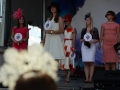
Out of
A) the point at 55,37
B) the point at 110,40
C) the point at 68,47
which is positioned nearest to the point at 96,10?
the point at 68,47

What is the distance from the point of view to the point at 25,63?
0.91 metres

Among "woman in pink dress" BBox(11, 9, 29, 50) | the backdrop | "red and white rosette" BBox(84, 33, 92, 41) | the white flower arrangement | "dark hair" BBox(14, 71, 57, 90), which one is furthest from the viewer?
the backdrop

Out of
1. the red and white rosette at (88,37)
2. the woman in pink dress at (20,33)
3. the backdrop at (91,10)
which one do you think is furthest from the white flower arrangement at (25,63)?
Answer: the backdrop at (91,10)

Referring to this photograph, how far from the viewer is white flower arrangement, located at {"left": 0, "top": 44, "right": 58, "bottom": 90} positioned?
2.89 feet

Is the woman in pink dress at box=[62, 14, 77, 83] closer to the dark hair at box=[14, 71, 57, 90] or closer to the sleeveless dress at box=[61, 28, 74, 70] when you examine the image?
the sleeveless dress at box=[61, 28, 74, 70]

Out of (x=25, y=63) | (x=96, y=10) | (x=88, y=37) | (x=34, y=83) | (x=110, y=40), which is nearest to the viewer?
(x=34, y=83)

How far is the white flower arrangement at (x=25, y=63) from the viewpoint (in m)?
0.88

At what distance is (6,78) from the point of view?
92 centimetres

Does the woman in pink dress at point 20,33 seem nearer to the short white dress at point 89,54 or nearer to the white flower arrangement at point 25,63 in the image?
the short white dress at point 89,54

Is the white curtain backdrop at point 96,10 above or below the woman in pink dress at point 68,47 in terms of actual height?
above

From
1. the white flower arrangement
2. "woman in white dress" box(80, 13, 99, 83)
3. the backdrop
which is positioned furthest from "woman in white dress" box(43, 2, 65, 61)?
the white flower arrangement

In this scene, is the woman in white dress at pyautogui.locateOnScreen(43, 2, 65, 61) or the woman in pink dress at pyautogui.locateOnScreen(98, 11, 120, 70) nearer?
the woman in white dress at pyautogui.locateOnScreen(43, 2, 65, 61)

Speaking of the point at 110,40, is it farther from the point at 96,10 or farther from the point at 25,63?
the point at 25,63

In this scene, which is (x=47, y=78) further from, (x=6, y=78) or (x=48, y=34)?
(x=48, y=34)
